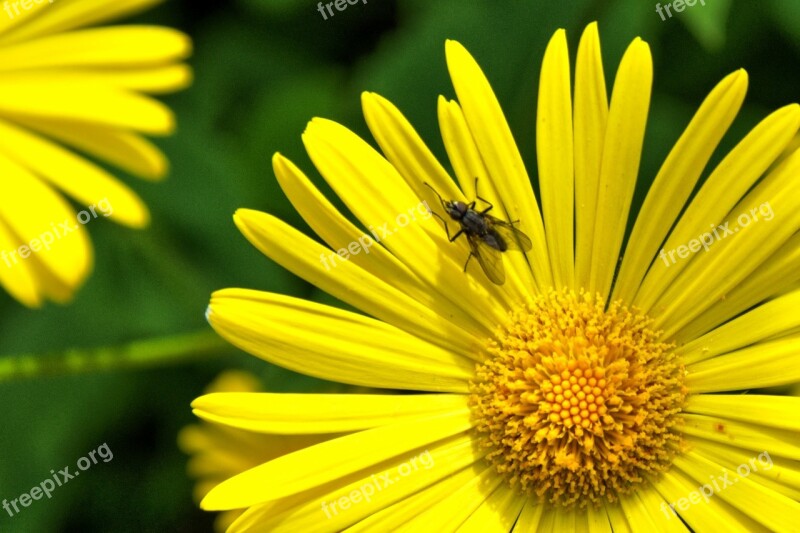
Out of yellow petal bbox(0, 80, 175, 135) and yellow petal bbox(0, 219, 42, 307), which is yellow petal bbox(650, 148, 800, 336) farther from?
yellow petal bbox(0, 219, 42, 307)

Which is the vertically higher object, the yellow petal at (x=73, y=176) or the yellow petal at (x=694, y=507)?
the yellow petal at (x=73, y=176)

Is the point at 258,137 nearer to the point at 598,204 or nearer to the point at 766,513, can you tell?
the point at 598,204

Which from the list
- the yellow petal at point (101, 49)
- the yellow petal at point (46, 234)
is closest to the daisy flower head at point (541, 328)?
the yellow petal at point (46, 234)

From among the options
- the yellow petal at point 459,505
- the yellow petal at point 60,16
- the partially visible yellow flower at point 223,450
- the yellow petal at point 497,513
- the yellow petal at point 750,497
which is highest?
the yellow petal at point 60,16

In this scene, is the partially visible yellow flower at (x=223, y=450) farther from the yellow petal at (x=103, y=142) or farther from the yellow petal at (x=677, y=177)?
the yellow petal at (x=677, y=177)

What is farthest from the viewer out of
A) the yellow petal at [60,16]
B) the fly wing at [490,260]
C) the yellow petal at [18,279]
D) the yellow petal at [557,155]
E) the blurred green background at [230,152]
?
the blurred green background at [230,152]

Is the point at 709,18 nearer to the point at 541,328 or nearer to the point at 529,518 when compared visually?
the point at 541,328

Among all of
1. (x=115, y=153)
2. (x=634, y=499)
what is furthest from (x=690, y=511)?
(x=115, y=153)
